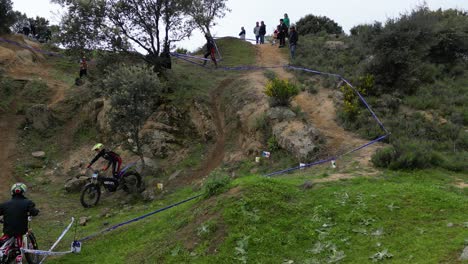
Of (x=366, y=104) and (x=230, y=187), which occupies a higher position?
(x=366, y=104)

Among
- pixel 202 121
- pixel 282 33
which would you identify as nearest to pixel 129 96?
pixel 202 121

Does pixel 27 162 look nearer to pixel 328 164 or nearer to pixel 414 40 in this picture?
pixel 328 164

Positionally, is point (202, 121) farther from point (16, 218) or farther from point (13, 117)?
point (16, 218)

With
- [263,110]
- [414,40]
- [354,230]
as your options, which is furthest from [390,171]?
[414,40]

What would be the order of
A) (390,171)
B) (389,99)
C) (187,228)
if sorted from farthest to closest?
1. (389,99)
2. (390,171)
3. (187,228)

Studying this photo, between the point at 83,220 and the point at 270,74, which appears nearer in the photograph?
the point at 83,220

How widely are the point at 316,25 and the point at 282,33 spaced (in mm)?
7112

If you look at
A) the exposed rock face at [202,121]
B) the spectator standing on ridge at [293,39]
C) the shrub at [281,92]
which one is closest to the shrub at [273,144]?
the shrub at [281,92]

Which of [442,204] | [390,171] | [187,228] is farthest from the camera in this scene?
[390,171]

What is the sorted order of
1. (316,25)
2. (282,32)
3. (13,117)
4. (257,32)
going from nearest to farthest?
(13,117)
(282,32)
(257,32)
(316,25)

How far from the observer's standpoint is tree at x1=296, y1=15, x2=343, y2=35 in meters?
34.8

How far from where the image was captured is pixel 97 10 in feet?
63.1

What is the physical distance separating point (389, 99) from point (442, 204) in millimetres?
8908

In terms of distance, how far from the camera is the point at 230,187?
9.80m
